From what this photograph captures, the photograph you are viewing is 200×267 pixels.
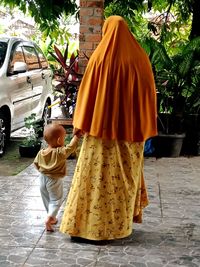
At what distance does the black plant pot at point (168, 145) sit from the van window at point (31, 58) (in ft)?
9.72

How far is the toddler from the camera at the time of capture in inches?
151

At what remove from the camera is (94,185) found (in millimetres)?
3686

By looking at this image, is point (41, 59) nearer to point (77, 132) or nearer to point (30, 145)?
point (30, 145)

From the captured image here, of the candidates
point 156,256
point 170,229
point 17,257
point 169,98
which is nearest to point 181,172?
point 169,98

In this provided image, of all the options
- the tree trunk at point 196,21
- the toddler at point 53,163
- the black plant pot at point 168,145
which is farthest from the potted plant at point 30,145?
the toddler at point 53,163

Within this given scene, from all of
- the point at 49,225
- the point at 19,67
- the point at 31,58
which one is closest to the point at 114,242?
the point at 49,225

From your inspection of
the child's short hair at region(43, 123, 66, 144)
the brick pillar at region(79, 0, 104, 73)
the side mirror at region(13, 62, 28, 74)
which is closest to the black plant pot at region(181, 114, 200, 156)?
the brick pillar at region(79, 0, 104, 73)

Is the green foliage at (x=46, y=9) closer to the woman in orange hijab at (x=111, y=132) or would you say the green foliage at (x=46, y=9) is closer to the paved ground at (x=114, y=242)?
the paved ground at (x=114, y=242)

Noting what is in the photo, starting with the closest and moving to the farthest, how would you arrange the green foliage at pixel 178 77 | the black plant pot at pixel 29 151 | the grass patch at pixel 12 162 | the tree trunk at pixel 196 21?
the grass patch at pixel 12 162, the green foliage at pixel 178 77, the black plant pot at pixel 29 151, the tree trunk at pixel 196 21

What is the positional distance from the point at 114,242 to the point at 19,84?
4603 mm

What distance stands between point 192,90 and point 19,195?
3375 millimetres

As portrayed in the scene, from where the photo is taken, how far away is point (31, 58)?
898 centimetres

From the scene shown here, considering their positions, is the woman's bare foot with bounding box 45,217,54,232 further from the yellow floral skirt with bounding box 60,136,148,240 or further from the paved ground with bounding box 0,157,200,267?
the yellow floral skirt with bounding box 60,136,148,240

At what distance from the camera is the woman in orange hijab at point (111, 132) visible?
11.6ft
